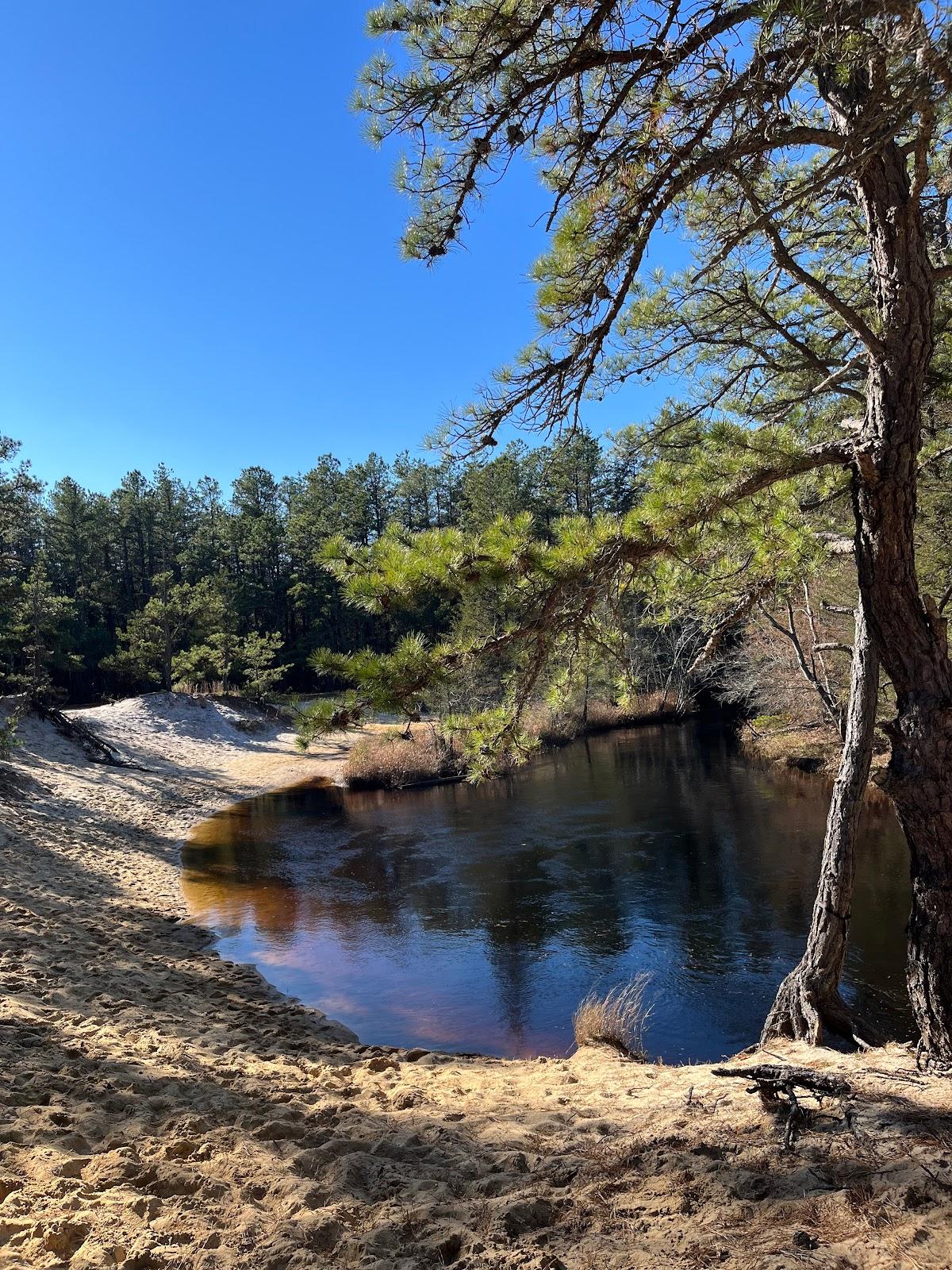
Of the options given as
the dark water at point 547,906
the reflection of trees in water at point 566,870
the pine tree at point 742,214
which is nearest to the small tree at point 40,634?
the reflection of trees in water at point 566,870

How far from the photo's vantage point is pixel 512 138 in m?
3.62

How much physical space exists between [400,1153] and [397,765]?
749 inches

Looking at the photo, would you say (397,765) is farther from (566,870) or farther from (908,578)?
(908,578)

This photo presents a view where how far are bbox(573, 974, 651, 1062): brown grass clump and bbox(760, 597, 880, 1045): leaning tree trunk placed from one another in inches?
79.3

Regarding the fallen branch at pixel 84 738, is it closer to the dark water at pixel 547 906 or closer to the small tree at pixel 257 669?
the dark water at pixel 547 906

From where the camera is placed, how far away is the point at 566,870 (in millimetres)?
12297

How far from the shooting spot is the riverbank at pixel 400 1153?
2.57 metres

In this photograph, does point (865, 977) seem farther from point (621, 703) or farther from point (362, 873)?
point (362, 873)

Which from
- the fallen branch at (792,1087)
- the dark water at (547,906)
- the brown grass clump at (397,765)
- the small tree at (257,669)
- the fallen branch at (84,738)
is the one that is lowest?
the dark water at (547,906)

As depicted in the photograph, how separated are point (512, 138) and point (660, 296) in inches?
118

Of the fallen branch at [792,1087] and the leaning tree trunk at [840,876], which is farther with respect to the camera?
the leaning tree trunk at [840,876]

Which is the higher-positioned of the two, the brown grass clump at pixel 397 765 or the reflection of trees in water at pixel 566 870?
the brown grass clump at pixel 397 765

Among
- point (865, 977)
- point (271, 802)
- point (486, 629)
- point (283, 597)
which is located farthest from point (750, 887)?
point (283, 597)

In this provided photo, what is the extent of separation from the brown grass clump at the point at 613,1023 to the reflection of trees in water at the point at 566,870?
847 mm
